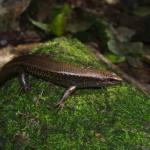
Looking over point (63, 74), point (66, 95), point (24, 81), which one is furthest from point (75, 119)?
point (24, 81)

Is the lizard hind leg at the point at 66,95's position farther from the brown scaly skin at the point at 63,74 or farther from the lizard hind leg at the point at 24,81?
the lizard hind leg at the point at 24,81

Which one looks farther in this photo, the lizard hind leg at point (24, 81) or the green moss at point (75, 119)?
the lizard hind leg at point (24, 81)

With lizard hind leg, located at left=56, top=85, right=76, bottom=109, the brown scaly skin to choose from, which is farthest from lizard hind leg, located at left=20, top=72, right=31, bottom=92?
lizard hind leg, located at left=56, top=85, right=76, bottom=109

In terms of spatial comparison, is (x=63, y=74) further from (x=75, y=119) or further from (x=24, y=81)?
(x=75, y=119)

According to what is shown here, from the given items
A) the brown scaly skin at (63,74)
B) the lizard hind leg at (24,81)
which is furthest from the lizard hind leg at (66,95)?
the lizard hind leg at (24,81)

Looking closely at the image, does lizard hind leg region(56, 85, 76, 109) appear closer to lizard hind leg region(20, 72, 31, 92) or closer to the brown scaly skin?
the brown scaly skin

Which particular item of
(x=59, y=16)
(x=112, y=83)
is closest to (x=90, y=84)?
(x=112, y=83)
